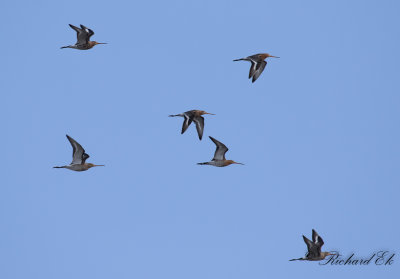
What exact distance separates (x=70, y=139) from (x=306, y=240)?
7.68m

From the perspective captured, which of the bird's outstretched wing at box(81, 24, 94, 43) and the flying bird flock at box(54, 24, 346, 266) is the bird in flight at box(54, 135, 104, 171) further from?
the bird's outstretched wing at box(81, 24, 94, 43)

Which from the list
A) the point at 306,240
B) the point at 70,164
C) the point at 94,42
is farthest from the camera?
the point at 94,42

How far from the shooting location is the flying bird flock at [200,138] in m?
21.4

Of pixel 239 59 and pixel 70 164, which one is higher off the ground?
pixel 239 59

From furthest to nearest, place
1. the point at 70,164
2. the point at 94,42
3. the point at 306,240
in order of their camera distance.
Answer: the point at 94,42 < the point at 70,164 < the point at 306,240

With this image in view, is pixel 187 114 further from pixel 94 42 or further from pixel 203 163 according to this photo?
pixel 94 42

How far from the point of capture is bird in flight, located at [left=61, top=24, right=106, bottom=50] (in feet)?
78.6

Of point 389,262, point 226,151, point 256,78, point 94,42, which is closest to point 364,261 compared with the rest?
point 389,262

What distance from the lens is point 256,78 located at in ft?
82.1

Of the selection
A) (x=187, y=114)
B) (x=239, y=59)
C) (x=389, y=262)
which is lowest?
(x=389, y=262)

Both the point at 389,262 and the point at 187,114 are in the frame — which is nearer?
the point at 389,262

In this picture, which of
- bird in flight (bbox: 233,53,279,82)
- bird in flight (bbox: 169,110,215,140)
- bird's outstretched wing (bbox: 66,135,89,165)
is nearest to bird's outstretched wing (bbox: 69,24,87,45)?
bird's outstretched wing (bbox: 66,135,89,165)

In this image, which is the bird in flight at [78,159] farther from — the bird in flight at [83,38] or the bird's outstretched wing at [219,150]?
the bird's outstretched wing at [219,150]

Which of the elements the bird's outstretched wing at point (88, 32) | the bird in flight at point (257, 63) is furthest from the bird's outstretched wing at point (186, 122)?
the bird's outstretched wing at point (88, 32)
